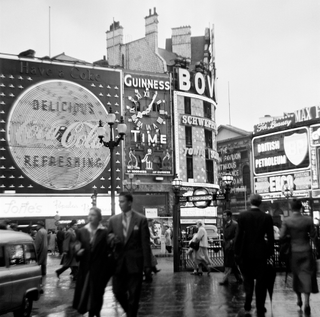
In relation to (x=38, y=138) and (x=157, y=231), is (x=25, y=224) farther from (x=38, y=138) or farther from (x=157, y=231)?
(x=157, y=231)

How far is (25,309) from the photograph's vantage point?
1119cm

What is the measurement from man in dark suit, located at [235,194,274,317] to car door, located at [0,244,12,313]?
3.79 metres

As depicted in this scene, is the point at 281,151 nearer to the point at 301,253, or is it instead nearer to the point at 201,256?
the point at 201,256

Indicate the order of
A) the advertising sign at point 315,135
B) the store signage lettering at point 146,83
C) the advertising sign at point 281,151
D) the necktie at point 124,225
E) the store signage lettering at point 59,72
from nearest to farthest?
the necktie at point 124,225
the store signage lettering at point 59,72
the store signage lettering at point 146,83
the advertising sign at point 315,135
the advertising sign at point 281,151

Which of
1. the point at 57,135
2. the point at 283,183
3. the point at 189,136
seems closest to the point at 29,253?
the point at 57,135

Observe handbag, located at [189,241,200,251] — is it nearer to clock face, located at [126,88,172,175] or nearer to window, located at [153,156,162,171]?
clock face, located at [126,88,172,175]

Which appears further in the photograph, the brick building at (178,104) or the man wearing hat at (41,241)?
the brick building at (178,104)

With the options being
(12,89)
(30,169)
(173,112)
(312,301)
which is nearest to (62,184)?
(30,169)

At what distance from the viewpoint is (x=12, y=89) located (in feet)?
156

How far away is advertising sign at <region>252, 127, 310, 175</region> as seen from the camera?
71.1m

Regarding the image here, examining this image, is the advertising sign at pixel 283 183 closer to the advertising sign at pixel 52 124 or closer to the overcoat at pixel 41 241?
the advertising sign at pixel 52 124

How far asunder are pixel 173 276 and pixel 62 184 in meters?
31.2

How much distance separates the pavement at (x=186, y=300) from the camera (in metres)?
11.1

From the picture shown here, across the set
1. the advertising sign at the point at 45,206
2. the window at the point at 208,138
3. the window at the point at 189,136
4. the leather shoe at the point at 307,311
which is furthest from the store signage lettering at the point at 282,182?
the leather shoe at the point at 307,311
